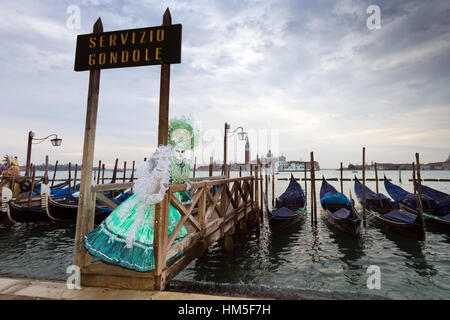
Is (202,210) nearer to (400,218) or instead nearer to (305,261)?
(305,261)

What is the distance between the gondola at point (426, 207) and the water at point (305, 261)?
0.86 metres

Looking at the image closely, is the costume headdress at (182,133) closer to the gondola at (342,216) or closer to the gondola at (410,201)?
the gondola at (342,216)

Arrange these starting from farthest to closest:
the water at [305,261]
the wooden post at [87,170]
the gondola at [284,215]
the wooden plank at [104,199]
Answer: the gondola at [284,215] → the water at [305,261] → the wooden plank at [104,199] → the wooden post at [87,170]

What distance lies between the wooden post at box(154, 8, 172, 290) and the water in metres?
1.31

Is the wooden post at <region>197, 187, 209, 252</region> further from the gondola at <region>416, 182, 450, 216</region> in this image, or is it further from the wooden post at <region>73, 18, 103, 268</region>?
the gondola at <region>416, 182, 450, 216</region>

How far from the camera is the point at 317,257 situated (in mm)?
6445

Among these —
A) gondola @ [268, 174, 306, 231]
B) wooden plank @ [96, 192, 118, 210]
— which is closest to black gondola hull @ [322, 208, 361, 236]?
gondola @ [268, 174, 306, 231]

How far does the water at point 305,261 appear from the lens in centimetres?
487

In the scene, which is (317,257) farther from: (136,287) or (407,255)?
(136,287)

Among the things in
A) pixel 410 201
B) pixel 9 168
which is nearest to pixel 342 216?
pixel 410 201

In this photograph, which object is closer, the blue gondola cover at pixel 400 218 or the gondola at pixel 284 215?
the blue gondola cover at pixel 400 218

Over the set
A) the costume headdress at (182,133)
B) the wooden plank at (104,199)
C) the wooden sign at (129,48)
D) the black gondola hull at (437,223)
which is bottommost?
the black gondola hull at (437,223)

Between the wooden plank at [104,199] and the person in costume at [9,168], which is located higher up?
→ the person in costume at [9,168]

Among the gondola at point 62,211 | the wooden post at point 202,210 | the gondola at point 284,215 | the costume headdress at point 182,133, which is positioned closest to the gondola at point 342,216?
the gondola at point 284,215
